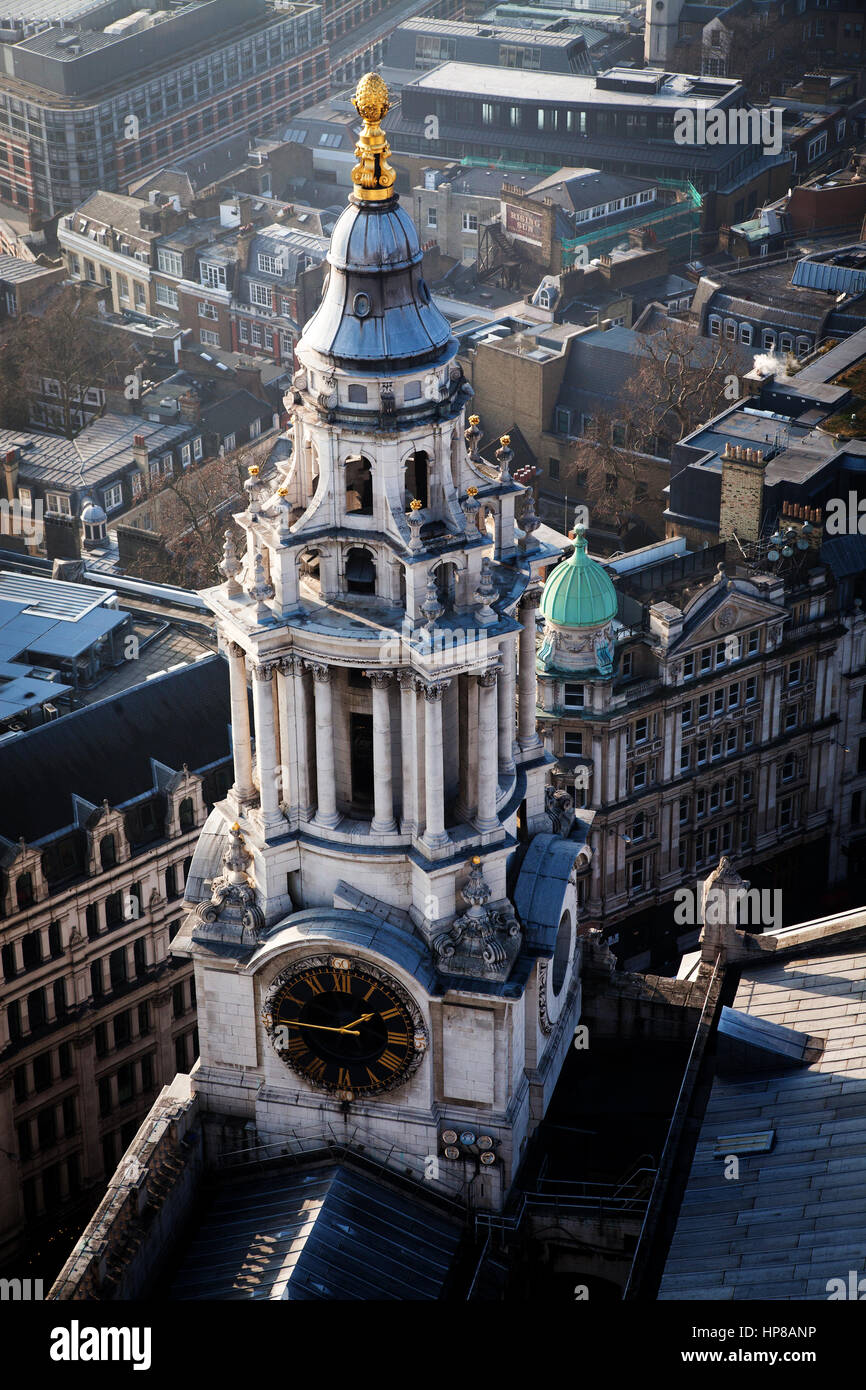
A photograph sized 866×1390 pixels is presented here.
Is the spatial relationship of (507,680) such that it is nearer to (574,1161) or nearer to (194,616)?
(574,1161)

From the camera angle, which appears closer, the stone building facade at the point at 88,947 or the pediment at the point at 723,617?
the stone building facade at the point at 88,947

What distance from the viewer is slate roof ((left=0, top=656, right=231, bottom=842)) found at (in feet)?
416

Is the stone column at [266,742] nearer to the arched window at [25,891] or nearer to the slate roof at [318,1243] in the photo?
the slate roof at [318,1243]

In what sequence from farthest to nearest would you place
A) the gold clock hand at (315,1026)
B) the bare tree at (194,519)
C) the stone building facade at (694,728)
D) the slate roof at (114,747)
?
the bare tree at (194,519)
the stone building facade at (694,728)
the slate roof at (114,747)
the gold clock hand at (315,1026)

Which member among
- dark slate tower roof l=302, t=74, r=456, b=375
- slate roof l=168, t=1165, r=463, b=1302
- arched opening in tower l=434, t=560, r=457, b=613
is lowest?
slate roof l=168, t=1165, r=463, b=1302

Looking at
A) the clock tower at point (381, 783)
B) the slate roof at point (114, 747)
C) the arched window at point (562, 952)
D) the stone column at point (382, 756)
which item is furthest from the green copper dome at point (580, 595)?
the stone column at point (382, 756)

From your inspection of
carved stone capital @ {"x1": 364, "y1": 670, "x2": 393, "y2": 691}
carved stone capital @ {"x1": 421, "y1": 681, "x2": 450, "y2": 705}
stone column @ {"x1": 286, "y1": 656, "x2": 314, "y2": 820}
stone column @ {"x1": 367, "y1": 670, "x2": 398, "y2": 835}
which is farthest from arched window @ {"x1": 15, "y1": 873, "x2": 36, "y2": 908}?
carved stone capital @ {"x1": 421, "y1": 681, "x2": 450, "y2": 705}

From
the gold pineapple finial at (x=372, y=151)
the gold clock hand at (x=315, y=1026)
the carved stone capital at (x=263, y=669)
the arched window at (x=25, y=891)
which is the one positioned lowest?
the arched window at (x=25, y=891)

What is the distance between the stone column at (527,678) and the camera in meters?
89.8

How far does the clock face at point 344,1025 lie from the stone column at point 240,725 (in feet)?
23.2

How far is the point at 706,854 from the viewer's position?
153 m

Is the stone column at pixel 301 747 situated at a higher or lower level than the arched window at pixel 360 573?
lower

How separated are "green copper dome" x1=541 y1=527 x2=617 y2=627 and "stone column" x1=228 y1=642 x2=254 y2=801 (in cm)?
4976

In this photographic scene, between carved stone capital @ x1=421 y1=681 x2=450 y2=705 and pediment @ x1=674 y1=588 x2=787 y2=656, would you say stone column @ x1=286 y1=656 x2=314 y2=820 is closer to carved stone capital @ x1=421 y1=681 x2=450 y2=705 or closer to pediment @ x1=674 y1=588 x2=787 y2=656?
carved stone capital @ x1=421 y1=681 x2=450 y2=705
